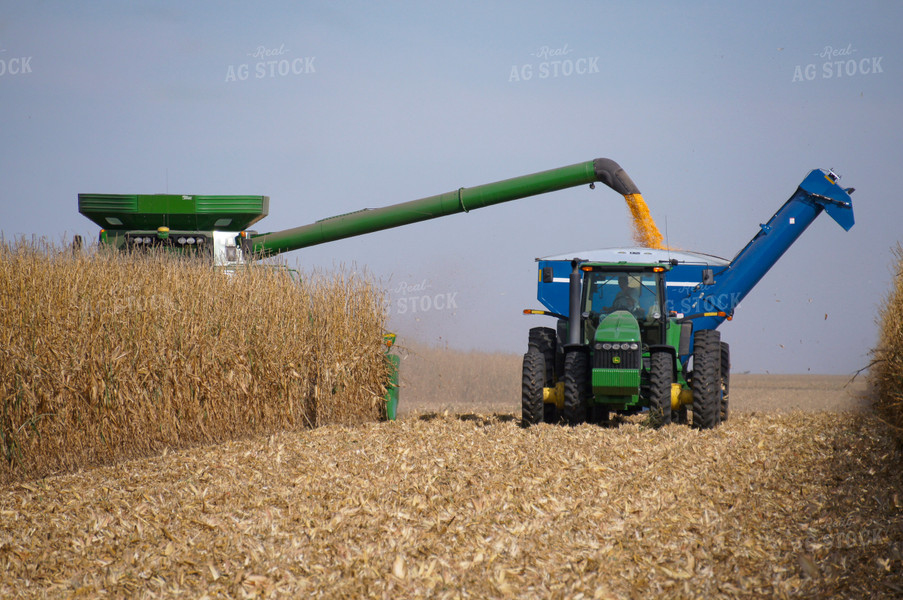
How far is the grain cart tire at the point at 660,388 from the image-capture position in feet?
31.0

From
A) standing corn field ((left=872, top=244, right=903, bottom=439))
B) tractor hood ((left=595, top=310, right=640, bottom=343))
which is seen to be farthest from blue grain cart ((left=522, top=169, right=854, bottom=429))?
standing corn field ((left=872, top=244, right=903, bottom=439))

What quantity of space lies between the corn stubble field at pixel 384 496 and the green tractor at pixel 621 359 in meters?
0.35

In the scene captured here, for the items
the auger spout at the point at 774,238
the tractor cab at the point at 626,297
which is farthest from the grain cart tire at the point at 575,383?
the auger spout at the point at 774,238

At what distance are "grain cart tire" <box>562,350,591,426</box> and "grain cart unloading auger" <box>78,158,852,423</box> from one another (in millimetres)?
16

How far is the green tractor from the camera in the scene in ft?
30.7

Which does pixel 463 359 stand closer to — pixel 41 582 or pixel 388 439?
pixel 388 439

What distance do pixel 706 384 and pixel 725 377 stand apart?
1654 mm

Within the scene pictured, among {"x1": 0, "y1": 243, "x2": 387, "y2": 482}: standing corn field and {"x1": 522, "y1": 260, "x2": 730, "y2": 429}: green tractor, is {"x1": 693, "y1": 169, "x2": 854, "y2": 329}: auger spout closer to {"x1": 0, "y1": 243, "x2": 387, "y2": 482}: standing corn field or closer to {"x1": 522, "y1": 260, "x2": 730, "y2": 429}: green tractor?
{"x1": 522, "y1": 260, "x2": 730, "y2": 429}: green tractor

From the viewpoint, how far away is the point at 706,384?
973cm

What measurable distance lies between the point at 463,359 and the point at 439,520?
15356 millimetres

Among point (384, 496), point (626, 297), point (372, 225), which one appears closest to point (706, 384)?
point (626, 297)

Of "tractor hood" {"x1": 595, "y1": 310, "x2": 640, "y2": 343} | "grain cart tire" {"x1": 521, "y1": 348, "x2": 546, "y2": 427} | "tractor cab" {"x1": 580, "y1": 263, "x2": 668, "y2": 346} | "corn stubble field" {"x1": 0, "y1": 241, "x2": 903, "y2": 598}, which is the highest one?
"tractor cab" {"x1": 580, "y1": 263, "x2": 668, "y2": 346}

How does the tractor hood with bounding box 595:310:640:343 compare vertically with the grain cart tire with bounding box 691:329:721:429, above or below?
above

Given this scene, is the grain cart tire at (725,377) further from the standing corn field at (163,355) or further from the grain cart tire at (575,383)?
the standing corn field at (163,355)
